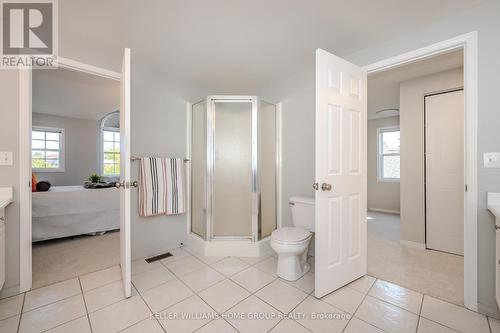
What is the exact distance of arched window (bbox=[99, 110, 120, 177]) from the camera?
6.01 metres

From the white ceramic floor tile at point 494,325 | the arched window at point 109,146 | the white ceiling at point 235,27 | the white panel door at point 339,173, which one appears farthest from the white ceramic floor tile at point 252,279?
the arched window at point 109,146

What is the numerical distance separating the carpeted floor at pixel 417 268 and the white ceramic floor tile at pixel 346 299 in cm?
47

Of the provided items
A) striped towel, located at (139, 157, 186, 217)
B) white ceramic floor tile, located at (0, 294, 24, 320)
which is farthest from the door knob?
white ceramic floor tile, located at (0, 294, 24, 320)

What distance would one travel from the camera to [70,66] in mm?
2029

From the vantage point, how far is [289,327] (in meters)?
1.40

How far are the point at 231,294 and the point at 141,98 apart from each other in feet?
7.66

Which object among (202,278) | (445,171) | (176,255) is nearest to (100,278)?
(176,255)

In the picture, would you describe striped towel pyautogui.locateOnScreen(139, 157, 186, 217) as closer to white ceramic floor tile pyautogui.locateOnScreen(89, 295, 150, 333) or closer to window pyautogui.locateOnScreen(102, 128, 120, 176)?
white ceramic floor tile pyautogui.locateOnScreen(89, 295, 150, 333)

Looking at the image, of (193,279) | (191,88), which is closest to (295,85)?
(191,88)

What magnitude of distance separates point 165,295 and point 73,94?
13.7 feet

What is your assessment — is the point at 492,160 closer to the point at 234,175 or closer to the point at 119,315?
the point at 234,175

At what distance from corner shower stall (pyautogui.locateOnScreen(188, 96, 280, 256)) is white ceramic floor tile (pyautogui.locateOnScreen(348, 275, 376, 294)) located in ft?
3.41

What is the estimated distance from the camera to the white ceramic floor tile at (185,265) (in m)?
2.17

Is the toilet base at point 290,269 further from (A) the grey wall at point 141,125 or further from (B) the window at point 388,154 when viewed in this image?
(B) the window at point 388,154
